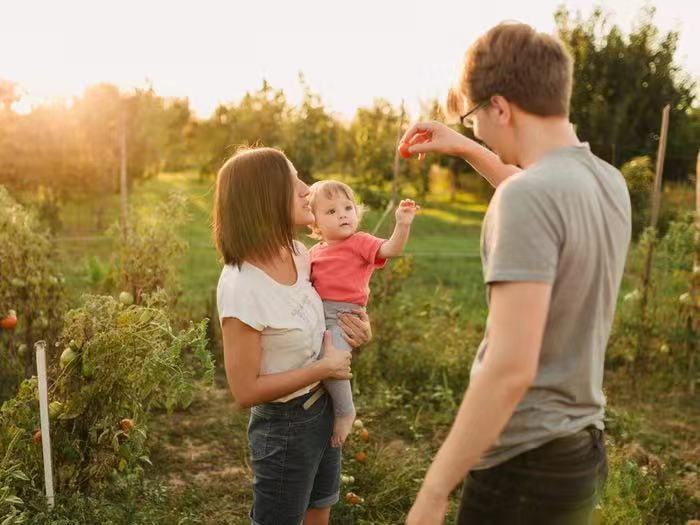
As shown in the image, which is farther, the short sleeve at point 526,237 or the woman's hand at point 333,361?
the woman's hand at point 333,361

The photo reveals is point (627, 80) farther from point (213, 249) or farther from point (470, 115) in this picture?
point (470, 115)

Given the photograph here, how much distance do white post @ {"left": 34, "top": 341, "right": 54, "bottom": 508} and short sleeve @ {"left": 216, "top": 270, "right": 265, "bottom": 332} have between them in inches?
41.6

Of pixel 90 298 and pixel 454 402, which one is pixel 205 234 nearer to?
pixel 454 402

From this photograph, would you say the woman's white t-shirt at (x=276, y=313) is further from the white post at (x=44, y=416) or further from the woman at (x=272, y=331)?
the white post at (x=44, y=416)

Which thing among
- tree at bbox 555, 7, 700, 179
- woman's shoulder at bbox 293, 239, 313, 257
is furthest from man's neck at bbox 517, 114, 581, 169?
tree at bbox 555, 7, 700, 179

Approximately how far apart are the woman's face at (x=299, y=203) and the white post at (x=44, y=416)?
1.16 m

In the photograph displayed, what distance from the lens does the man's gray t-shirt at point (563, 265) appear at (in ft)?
3.93

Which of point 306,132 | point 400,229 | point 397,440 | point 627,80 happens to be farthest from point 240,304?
point 627,80

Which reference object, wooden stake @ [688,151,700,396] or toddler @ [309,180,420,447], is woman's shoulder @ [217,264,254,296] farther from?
wooden stake @ [688,151,700,396]

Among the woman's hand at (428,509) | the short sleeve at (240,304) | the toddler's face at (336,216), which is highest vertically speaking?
the toddler's face at (336,216)

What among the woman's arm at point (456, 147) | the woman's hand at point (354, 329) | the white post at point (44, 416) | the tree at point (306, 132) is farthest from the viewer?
the tree at point (306, 132)

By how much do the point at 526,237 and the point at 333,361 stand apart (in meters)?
0.87

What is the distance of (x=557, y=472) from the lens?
4.46 ft

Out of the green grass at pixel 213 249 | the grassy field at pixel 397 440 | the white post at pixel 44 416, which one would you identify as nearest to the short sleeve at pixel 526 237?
the grassy field at pixel 397 440
